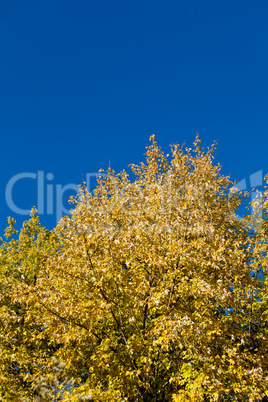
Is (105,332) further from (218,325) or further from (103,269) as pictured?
(218,325)

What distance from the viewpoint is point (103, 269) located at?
10.2 metres

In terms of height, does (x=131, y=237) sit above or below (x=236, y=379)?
above

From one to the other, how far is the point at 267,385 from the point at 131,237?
236 inches

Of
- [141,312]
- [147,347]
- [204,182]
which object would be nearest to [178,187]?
[204,182]

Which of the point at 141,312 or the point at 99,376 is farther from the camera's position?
the point at 141,312

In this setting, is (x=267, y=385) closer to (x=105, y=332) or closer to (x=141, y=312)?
(x=141, y=312)

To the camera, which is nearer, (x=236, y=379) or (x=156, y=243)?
(x=236, y=379)

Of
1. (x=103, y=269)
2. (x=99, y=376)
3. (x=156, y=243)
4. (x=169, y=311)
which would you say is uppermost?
(x=156, y=243)

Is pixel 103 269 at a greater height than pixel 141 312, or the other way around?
pixel 103 269

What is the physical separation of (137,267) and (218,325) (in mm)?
3050

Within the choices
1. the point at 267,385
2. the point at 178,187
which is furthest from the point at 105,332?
the point at 178,187

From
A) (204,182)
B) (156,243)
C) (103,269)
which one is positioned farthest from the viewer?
(204,182)

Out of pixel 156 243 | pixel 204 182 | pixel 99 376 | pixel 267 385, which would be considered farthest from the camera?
pixel 204 182

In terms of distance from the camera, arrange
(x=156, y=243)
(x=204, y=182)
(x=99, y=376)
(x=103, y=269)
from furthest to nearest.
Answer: (x=204, y=182) → (x=156, y=243) → (x=99, y=376) → (x=103, y=269)
